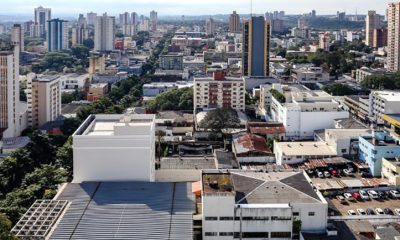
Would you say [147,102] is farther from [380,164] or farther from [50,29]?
[50,29]

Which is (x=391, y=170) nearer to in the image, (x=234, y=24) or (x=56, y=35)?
(x=56, y=35)

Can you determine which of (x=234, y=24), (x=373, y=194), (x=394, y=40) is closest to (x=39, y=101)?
(x=373, y=194)

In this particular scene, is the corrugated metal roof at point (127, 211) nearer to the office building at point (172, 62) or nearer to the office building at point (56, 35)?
the office building at point (172, 62)

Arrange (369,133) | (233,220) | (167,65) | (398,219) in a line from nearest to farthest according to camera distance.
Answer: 1. (233,220)
2. (398,219)
3. (369,133)
4. (167,65)

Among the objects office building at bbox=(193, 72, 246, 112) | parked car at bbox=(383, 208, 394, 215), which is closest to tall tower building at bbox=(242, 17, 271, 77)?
office building at bbox=(193, 72, 246, 112)

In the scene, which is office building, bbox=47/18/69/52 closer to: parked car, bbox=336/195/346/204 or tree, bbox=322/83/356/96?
tree, bbox=322/83/356/96

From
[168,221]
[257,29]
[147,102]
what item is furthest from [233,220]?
[257,29]
